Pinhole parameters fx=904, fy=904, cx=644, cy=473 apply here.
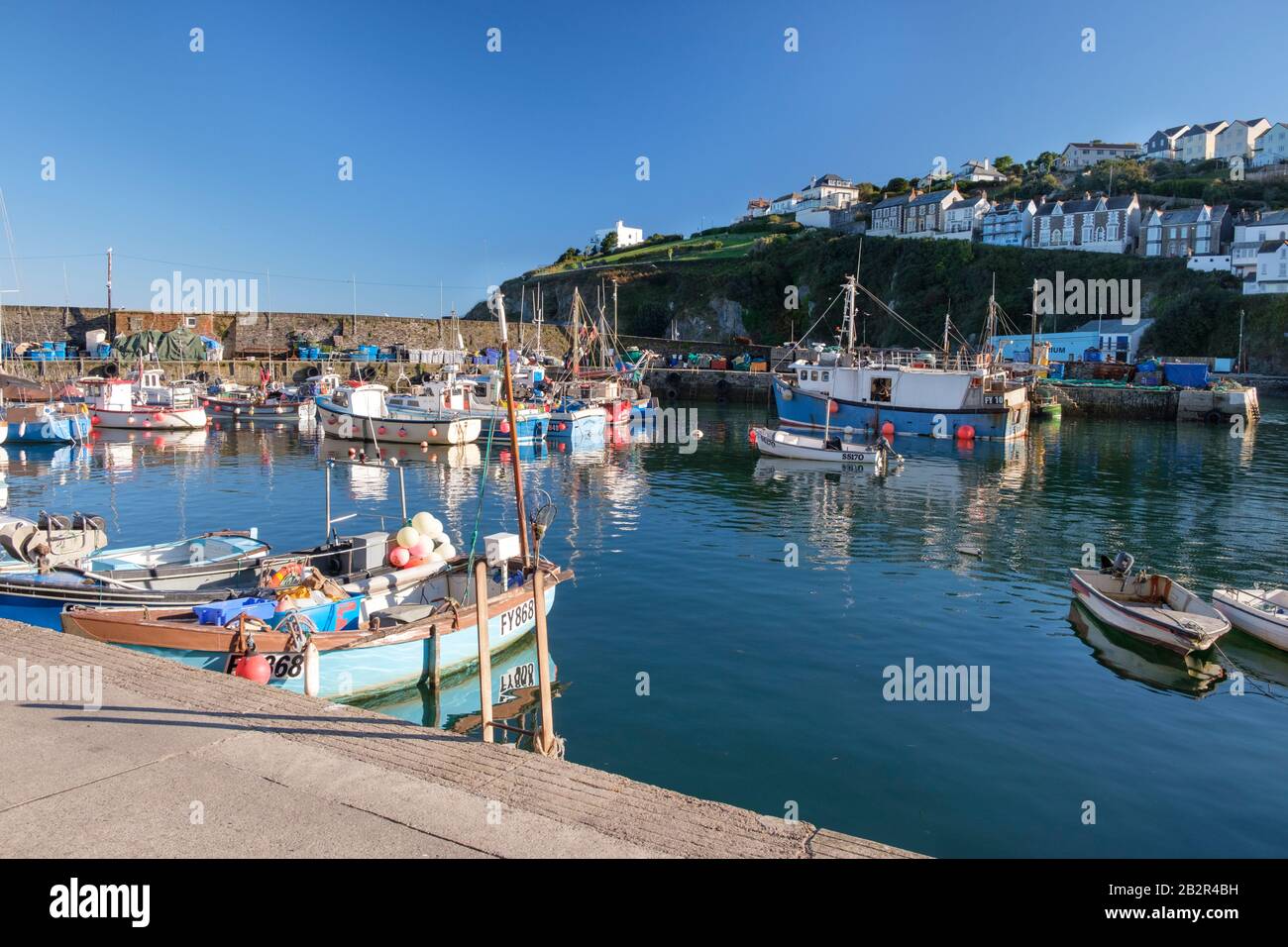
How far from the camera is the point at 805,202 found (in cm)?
16325

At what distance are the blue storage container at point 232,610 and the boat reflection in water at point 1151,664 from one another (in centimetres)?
1275

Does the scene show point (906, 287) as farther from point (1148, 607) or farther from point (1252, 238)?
point (1148, 607)

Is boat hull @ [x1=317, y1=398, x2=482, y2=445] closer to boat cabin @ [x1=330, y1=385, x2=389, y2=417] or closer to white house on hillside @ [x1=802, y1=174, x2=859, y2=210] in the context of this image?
boat cabin @ [x1=330, y1=385, x2=389, y2=417]

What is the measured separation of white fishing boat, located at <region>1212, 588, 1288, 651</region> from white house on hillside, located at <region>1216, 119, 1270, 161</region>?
477 feet

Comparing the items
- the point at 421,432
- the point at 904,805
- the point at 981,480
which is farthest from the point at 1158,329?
the point at 904,805

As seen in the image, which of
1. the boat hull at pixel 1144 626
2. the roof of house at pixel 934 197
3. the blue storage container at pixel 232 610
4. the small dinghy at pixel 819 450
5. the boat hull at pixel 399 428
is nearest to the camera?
the blue storage container at pixel 232 610

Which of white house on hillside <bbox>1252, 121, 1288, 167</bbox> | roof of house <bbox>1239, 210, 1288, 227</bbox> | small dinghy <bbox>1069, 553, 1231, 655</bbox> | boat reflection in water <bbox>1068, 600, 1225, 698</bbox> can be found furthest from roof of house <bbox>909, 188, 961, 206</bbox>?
boat reflection in water <bbox>1068, 600, 1225, 698</bbox>

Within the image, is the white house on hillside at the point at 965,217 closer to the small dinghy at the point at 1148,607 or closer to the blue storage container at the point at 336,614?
the small dinghy at the point at 1148,607

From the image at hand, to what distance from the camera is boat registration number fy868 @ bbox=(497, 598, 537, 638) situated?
1386cm

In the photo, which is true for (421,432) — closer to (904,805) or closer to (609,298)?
(904,805)

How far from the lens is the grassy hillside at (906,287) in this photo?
3150 inches

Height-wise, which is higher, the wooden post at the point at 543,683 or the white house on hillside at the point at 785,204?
the white house on hillside at the point at 785,204

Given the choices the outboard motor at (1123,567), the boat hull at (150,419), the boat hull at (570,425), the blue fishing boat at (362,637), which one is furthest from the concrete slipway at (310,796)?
the boat hull at (150,419)

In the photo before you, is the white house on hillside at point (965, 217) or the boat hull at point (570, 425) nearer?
the boat hull at point (570, 425)
